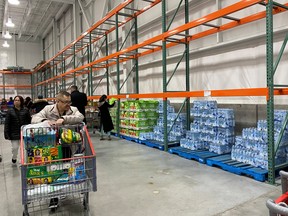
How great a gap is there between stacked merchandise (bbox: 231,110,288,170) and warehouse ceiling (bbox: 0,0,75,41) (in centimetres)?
1483

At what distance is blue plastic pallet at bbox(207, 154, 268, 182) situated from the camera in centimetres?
445

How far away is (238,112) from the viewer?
21.8ft

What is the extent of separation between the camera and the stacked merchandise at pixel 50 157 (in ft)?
8.82

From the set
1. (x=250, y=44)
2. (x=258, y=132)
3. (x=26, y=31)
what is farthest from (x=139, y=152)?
(x=26, y=31)

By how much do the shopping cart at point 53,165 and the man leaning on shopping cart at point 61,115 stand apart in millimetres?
121

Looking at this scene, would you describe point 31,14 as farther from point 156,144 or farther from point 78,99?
point 156,144

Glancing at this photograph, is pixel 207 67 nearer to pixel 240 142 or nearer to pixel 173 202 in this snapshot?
pixel 240 142

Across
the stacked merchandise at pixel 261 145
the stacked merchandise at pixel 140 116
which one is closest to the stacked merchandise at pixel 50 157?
the stacked merchandise at pixel 261 145

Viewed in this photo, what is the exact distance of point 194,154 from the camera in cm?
597

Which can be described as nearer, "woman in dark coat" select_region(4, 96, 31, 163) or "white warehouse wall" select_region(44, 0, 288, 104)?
"woman in dark coat" select_region(4, 96, 31, 163)

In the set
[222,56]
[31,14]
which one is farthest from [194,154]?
[31,14]

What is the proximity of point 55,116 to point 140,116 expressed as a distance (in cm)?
493

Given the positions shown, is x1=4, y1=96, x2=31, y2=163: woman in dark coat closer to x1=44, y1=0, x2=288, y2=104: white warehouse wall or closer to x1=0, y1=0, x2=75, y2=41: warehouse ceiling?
x1=44, y1=0, x2=288, y2=104: white warehouse wall

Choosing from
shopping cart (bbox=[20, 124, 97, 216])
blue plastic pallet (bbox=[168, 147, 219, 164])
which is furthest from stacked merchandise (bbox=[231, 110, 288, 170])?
shopping cart (bbox=[20, 124, 97, 216])
